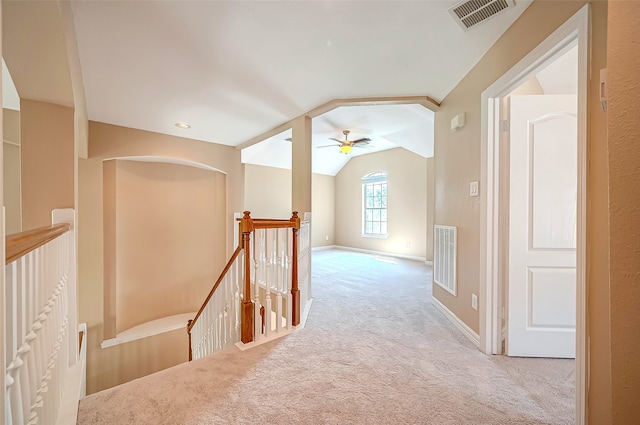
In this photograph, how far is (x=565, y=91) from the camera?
2086mm

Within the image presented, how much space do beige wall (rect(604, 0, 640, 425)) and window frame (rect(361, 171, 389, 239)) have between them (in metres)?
6.29

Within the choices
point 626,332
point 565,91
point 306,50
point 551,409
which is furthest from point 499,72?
point 551,409

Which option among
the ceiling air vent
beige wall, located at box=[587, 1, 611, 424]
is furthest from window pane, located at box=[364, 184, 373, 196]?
beige wall, located at box=[587, 1, 611, 424]

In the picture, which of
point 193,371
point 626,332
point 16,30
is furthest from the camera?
point 193,371

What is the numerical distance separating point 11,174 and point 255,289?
10.6ft

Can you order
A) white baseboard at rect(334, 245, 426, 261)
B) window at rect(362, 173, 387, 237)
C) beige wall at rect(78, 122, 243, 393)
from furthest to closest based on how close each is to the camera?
window at rect(362, 173, 387, 237), white baseboard at rect(334, 245, 426, 261), beige wall at rect(78, 122, 243, 393)

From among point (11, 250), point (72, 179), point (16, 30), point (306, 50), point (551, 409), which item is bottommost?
point (551, 409)

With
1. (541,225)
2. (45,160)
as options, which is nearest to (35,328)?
(45,160)

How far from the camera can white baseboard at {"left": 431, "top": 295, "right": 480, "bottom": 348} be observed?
83.6 inches

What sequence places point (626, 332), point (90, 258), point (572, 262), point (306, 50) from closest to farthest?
point (626, 332) → point (572, 262) → point (306, 50) → point (90, 258)

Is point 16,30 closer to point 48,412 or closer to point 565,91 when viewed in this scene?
point 48,412

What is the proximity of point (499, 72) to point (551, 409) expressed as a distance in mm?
2179

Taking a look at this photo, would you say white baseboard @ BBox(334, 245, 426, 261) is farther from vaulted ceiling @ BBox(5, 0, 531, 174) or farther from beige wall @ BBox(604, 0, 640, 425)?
beige wall @ BBox(604, 0, 640, 425)

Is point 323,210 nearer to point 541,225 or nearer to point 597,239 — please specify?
point 541,225
